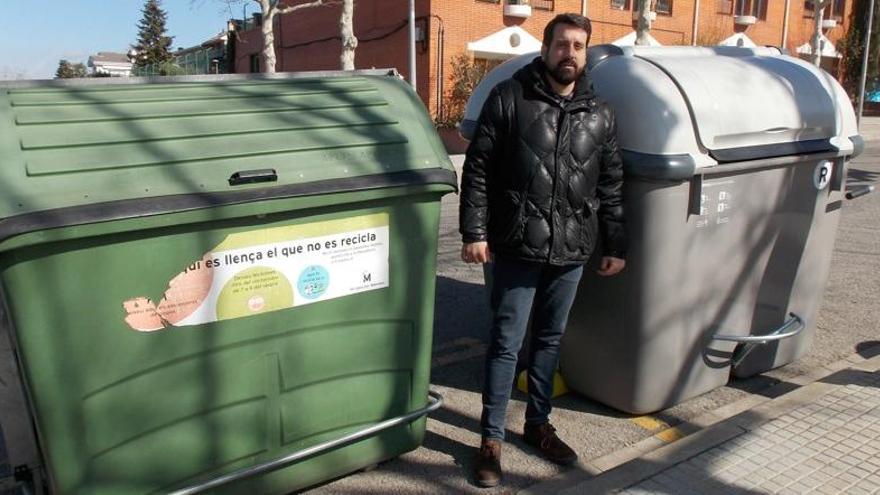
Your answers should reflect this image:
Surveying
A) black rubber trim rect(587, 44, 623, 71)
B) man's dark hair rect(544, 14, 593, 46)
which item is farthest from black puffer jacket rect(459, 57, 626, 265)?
black rubber trim rect(587, 44, 623, 71)

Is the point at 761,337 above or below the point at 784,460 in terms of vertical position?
above

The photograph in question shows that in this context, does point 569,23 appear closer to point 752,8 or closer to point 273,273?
point 273,273

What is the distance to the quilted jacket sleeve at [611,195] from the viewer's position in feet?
9.79

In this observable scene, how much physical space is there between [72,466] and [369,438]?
109 cm

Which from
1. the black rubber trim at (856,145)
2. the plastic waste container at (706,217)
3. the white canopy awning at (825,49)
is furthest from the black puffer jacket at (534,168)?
the white canopy awning at (825,49)

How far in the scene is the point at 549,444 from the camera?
3.17m

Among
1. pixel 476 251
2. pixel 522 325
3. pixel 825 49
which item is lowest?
pixel 522 325

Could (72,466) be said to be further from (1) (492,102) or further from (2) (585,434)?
(2) (585,434)

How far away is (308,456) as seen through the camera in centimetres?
271

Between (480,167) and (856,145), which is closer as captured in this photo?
(480,167)

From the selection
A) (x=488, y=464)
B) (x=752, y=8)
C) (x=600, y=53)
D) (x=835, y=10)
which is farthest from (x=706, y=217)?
(x=835, y=10)

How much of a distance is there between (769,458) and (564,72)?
1852 millimetres

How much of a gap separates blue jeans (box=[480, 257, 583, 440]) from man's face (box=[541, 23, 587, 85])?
735 mm

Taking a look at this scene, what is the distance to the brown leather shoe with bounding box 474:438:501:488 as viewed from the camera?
2.97 meters
